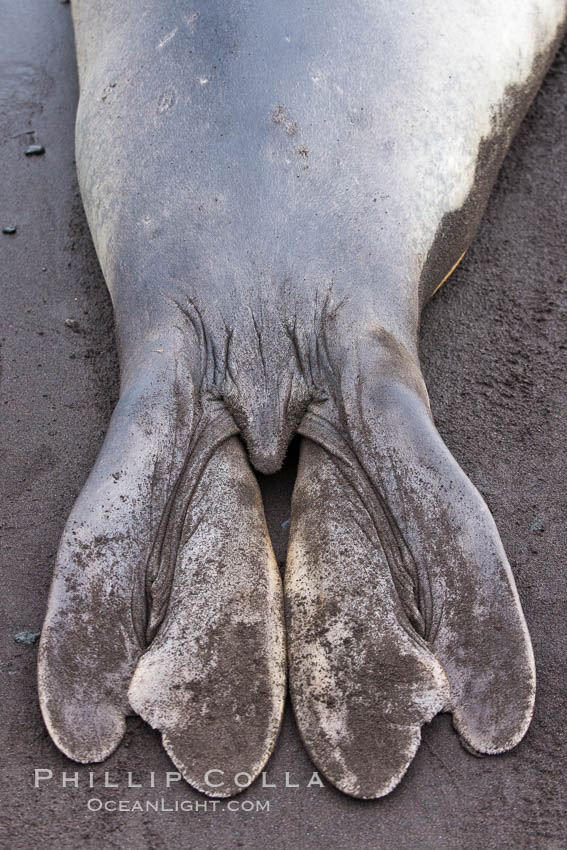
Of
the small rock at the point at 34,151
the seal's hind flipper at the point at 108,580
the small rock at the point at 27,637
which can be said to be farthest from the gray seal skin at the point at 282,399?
the small rock at the point at 34,151

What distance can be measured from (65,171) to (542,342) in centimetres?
203

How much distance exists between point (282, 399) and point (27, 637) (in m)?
0.93

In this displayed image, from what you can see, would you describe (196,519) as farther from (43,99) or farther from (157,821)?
(43,99)

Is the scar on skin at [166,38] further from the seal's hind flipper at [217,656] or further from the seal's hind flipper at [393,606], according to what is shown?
the seal's hind flipper at [217,656]

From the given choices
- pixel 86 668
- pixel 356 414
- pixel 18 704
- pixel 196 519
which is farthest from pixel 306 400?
pixel 18 704

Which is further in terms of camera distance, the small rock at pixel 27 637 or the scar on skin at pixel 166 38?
the scar on skin at pixel 166 38

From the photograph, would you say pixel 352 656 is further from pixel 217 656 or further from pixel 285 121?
pixel 285 121

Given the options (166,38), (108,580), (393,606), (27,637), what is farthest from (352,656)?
(166,38)

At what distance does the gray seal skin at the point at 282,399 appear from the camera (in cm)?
189

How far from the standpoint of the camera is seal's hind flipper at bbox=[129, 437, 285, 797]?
184 centimetres

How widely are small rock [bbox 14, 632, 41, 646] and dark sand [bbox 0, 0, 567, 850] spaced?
0.01 m

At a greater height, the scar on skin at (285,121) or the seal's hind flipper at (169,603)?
the scar on skin at (285,121)

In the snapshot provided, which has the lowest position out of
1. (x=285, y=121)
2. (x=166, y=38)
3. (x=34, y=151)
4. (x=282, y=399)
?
(x=282, y=399)

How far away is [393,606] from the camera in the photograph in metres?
1.98
